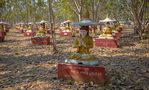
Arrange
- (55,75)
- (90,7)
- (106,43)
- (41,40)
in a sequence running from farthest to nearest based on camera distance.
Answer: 1. (90,7)
2. (41,40)
3. (106,43)
4. (55,75)

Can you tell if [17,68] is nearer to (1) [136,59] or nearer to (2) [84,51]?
(2) [84,51]

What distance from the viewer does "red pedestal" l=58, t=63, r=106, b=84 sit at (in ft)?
33.9

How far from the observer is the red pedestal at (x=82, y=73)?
10.3 metres

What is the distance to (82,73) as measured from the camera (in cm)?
1062

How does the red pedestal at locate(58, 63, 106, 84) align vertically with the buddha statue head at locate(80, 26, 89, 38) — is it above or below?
below

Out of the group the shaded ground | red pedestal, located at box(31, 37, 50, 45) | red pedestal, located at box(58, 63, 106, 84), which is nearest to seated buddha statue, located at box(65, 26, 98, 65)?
red pedestal, located at box(58, 63, 106, 84)

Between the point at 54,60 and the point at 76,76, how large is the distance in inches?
188

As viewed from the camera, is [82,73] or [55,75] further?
[55,75]

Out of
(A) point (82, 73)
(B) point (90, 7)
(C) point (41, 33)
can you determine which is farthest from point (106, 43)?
(B) point (90, 7)

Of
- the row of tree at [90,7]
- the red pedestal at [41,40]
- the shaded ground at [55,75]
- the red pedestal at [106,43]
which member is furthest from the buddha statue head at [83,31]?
the red pedestal at [41,40]

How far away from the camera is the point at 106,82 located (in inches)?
413

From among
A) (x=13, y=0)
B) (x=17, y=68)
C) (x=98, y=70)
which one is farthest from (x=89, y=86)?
(x=13, y=0)

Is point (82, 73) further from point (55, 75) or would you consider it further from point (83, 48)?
point (55, 75)

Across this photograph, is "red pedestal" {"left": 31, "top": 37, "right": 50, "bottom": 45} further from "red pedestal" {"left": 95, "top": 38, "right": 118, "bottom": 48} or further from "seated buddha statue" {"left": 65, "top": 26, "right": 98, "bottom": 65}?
"seated buddha statue" {"left": 65, "top": 26, "right": 98, "bottom": 65}
